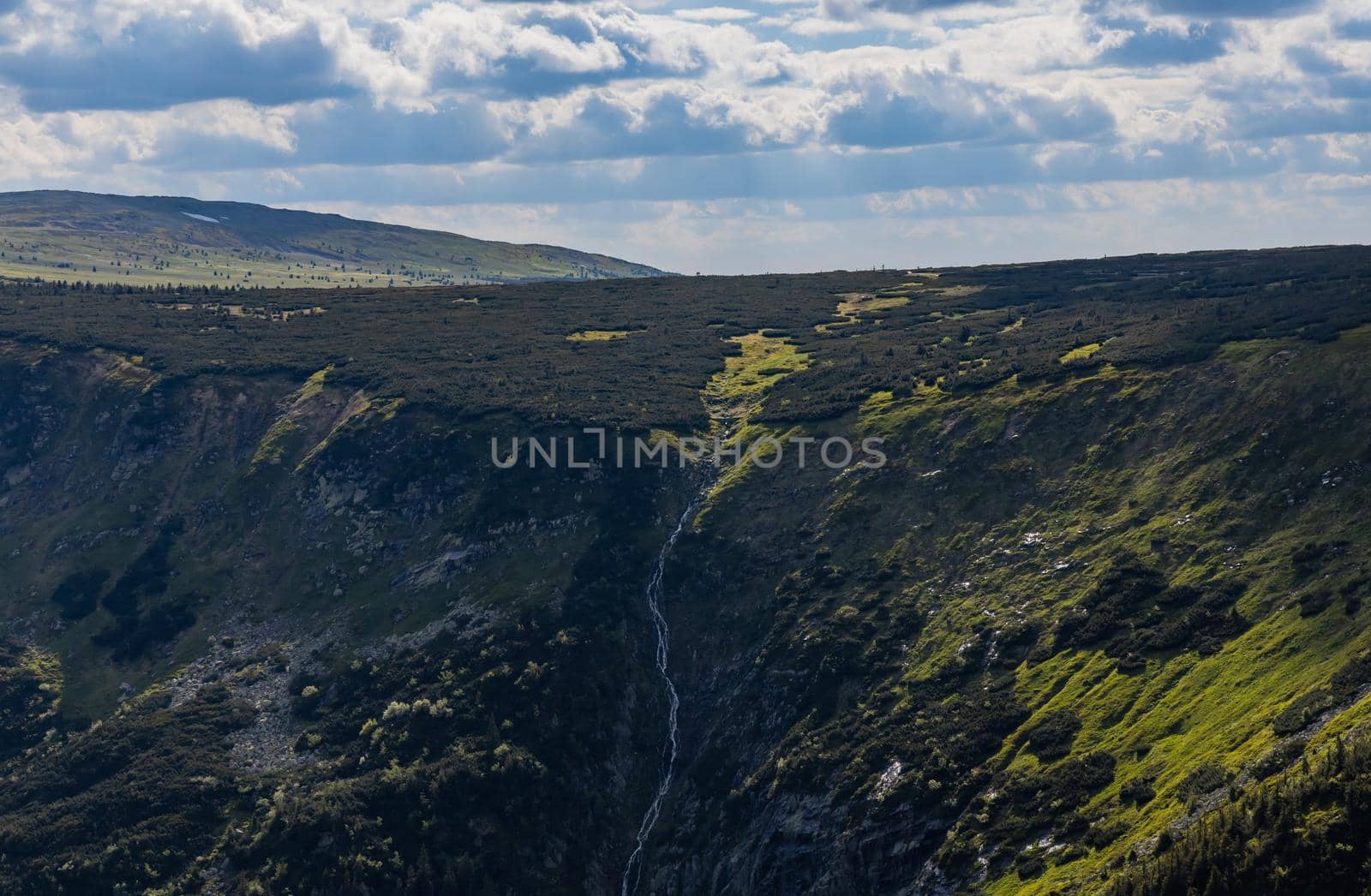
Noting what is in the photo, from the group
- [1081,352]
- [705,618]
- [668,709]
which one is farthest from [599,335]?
[668,709]

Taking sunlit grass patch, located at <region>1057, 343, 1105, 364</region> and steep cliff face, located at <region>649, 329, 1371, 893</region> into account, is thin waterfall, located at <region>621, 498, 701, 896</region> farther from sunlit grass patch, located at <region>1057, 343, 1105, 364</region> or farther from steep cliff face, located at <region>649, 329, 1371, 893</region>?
sunlit grass patch, located at <region>1057, 343, 1105, 364</region>

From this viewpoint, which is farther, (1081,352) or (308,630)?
(1081,352)

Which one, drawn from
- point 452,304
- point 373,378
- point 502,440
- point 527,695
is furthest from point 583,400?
point 452,304

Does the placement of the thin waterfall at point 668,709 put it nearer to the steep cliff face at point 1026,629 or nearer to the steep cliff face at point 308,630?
the steep cliff face at point 308,630

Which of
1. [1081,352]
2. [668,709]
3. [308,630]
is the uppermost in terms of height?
[1081,352]

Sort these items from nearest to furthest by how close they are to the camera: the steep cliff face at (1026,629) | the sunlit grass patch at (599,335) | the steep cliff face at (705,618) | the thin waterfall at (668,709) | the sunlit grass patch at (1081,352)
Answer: the steep cliff face at (1026,629) < the steep cliff face at (705,618) < the thin waterfall at (668,709) < the sunlit grass patch at (1081,352) < the sunlit grass patch at (599,335)

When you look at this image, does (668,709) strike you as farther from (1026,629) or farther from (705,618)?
(1026,629)

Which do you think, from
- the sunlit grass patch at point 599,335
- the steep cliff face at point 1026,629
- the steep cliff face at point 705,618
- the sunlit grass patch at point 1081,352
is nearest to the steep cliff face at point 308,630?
the steep cliff face at point 705,618

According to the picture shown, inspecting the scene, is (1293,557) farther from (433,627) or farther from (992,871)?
(433,627)
